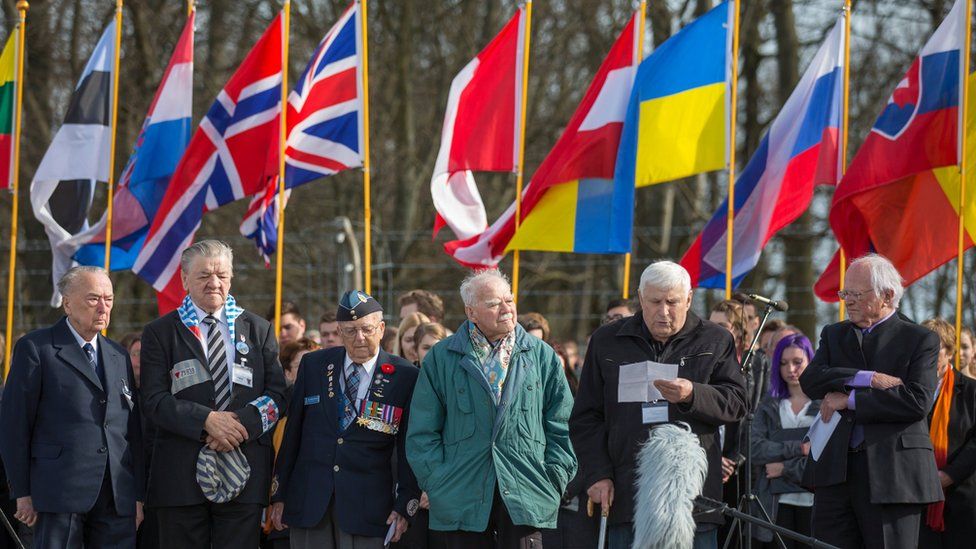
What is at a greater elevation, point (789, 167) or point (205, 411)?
point (789, 167)

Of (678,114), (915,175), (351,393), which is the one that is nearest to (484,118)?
(678,114)

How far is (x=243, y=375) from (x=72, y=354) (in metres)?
0.87

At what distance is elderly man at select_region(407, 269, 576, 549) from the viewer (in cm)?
628

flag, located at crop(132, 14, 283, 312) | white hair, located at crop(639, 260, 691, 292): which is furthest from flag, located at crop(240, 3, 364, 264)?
white hair, located at crop(639, 260, 691, 292)

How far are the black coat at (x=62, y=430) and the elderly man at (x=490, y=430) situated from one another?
5.32ft

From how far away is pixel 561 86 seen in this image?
22594 millimetres

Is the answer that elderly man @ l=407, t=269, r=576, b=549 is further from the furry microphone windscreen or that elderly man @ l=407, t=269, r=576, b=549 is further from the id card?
the furry microphone windscreen

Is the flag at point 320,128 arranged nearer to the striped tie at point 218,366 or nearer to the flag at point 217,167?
the flag at point 217,167

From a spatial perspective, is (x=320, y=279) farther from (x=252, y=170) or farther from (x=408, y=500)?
(x=408, y=500)

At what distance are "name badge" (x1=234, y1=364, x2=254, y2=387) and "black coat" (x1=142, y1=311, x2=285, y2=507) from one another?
0.02 m

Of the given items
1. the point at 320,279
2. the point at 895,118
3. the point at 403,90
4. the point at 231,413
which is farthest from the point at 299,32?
the point at 231,413

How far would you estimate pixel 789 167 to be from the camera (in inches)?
393

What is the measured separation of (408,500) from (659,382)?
150 centimetres

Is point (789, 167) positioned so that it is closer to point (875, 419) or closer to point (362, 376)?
point (875, 419)
